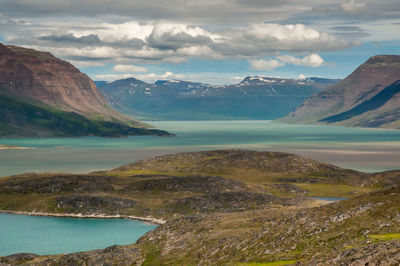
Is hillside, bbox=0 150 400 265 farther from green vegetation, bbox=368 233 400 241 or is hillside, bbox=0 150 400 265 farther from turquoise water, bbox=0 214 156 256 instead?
turquoise water, bbox=0 214 156 256

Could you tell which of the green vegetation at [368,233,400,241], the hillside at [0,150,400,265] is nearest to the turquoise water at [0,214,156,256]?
the hillside at [0,150,400,265]

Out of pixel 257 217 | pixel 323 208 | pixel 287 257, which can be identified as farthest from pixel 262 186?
pixel 287 257

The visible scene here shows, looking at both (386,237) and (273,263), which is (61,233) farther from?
(386,237)

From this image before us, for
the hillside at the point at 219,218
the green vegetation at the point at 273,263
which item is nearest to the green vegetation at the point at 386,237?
the hillside at the point at 219,218

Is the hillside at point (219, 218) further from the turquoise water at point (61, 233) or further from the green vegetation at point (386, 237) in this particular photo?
the turquoise water at point (61, 233)

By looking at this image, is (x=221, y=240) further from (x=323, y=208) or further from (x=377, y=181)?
(x=377, y=181)

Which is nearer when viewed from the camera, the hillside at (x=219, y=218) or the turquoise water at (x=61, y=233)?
the hillside at (x=219, y=218)
